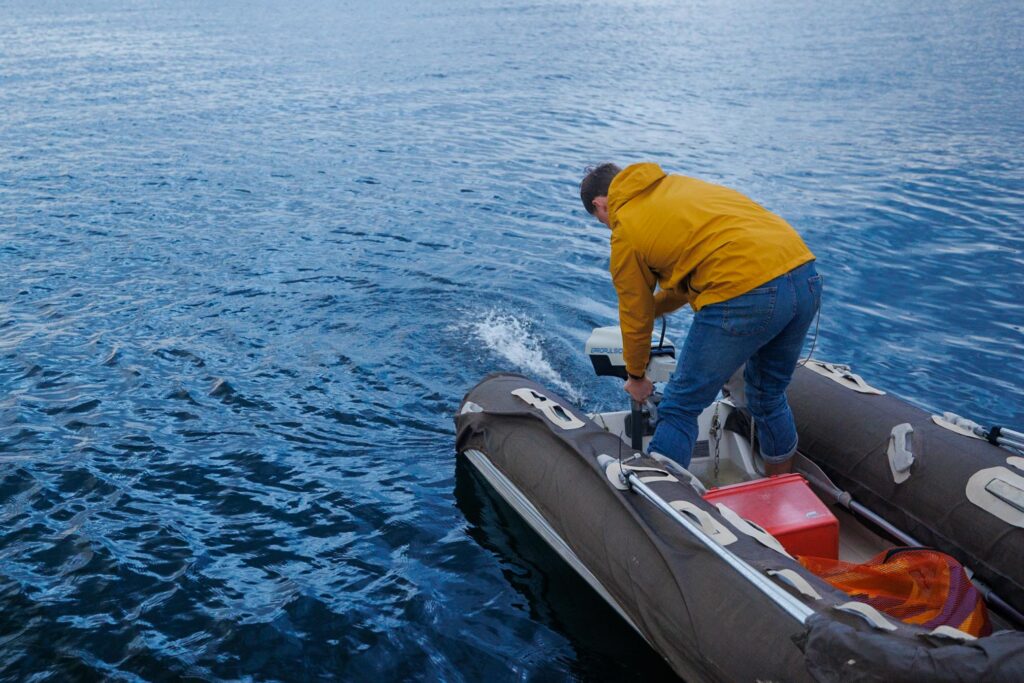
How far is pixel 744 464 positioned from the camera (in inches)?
204

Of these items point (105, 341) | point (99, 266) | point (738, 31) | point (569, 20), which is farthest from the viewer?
point (569, 20)

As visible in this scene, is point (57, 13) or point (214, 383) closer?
point (214, 383)

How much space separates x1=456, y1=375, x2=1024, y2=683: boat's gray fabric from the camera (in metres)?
3.11

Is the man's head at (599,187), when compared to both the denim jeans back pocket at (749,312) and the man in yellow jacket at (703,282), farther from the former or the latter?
the denim jeans back pocket at (749,312)

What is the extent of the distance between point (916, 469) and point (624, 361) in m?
1.56

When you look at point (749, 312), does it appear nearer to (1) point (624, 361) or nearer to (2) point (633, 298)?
(2) point (633, 298)

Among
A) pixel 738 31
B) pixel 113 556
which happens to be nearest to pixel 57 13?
pixel 738 31

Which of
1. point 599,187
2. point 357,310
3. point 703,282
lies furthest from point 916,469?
point 357,310

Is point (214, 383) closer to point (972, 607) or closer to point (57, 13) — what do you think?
point (972, 607)

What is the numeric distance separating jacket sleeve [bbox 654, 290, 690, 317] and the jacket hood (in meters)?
0.60

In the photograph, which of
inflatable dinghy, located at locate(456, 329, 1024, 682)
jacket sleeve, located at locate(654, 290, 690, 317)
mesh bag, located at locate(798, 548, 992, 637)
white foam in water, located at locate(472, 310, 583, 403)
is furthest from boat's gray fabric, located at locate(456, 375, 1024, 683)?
white foam in water, located at locate(472, 310, 583, 403)

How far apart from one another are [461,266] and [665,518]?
6.00m

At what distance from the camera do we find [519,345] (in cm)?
762

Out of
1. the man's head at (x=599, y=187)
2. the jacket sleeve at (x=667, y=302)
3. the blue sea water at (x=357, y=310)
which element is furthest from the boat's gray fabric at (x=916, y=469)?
the man's head at (x=599, y=187)
